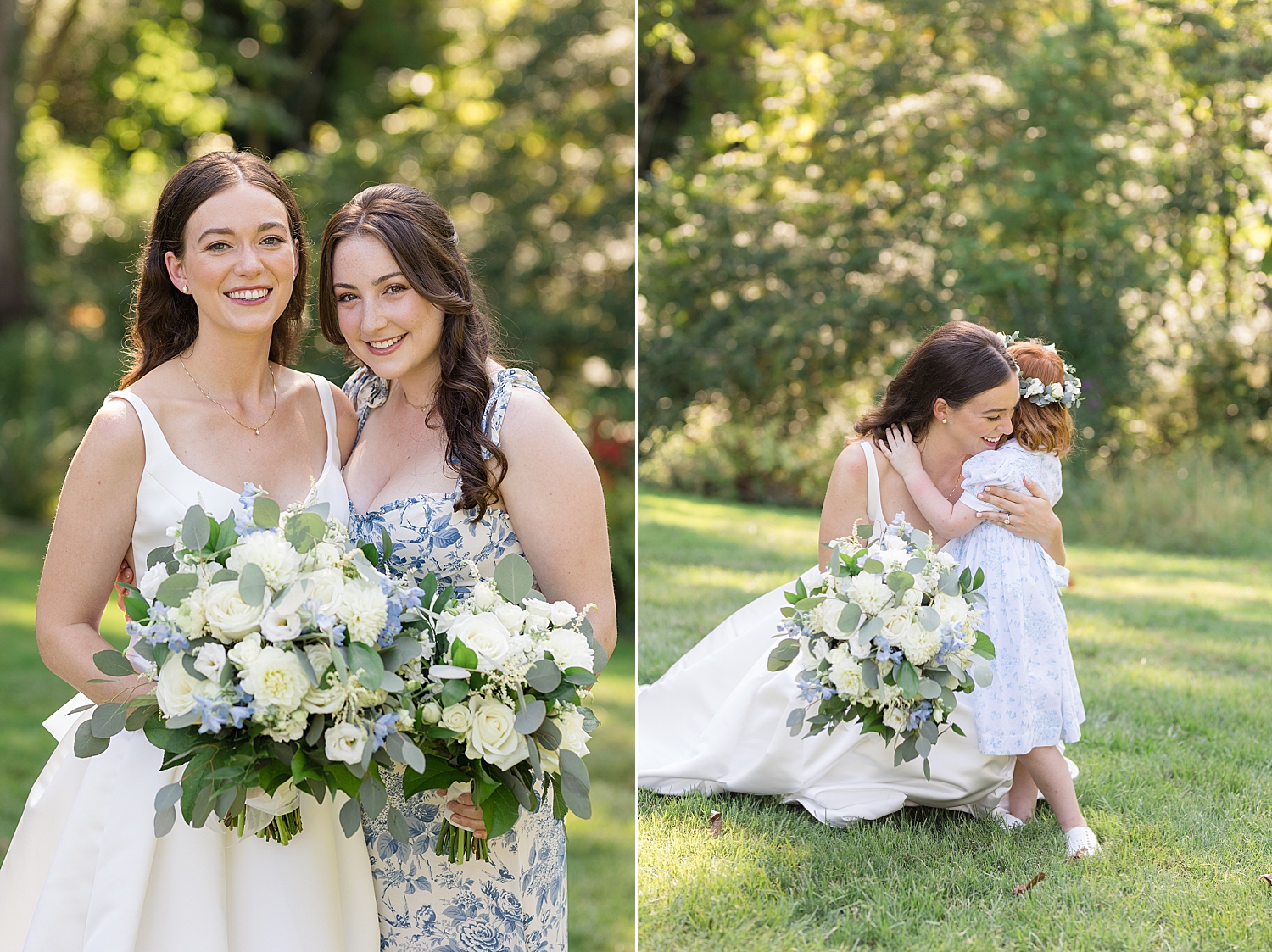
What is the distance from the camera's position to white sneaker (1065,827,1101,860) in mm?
3559

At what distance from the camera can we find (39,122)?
18312 millimetres

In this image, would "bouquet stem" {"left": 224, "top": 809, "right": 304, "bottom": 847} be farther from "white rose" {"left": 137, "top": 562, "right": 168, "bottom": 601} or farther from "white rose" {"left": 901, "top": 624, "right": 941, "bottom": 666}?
"white rose" {"left": 901, "top": 624, "right": 941, "bottom": 666}

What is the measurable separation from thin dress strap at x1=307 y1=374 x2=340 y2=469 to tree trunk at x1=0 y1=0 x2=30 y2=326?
45.4 feet

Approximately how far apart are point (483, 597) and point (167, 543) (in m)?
0.85

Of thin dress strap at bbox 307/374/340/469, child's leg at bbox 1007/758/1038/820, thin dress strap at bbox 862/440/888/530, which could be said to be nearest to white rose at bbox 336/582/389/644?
thin dress strap at bbox 307/374/340/469

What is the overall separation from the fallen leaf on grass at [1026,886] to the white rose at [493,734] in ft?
5.68

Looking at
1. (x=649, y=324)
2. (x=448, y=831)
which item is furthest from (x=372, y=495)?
(x=649, y=324)

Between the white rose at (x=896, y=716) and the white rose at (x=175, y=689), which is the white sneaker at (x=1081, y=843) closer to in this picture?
the white rose at (x=896, y=716)

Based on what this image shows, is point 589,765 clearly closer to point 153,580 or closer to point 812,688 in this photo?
point 812,688

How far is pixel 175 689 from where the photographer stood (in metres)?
2.32

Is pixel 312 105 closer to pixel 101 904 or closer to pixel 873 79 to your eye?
pixel 873 79

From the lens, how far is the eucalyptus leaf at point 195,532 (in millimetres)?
2432

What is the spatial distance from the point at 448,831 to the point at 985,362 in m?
2.21

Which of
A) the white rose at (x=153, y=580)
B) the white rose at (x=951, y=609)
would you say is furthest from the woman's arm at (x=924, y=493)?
the white rose at (x=153, y=580)
